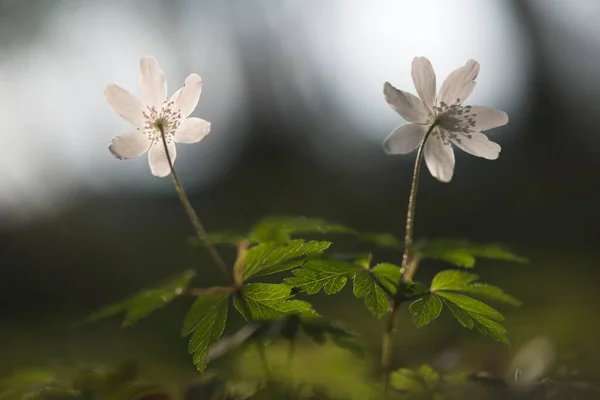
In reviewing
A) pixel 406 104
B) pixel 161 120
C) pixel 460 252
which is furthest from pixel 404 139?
pixel 161 120

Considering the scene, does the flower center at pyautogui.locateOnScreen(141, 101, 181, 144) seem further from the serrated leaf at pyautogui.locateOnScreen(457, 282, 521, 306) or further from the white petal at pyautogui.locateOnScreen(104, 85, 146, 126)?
the serrated leaf at pyautogui.locateOnScreen(457, 282, 521, 306)

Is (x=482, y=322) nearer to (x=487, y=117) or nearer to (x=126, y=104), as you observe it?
(x=487, y=117)

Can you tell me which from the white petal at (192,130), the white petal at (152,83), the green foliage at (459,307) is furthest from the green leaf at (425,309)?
the white petal at (152,83)

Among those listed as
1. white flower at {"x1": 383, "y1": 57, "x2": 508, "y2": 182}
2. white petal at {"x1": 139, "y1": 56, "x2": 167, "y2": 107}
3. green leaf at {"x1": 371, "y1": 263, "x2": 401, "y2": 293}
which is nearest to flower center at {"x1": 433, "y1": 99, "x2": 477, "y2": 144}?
white flower at {"x1": 383, "y1": 57, "x2": 508, "y2": 182}

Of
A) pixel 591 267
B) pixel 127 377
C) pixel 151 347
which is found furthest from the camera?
pixel 591 267

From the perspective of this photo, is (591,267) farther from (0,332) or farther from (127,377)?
(0,332)

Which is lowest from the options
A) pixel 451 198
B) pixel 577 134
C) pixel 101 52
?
pixel 451 198

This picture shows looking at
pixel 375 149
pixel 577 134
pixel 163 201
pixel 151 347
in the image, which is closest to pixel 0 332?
pixel 151 347
